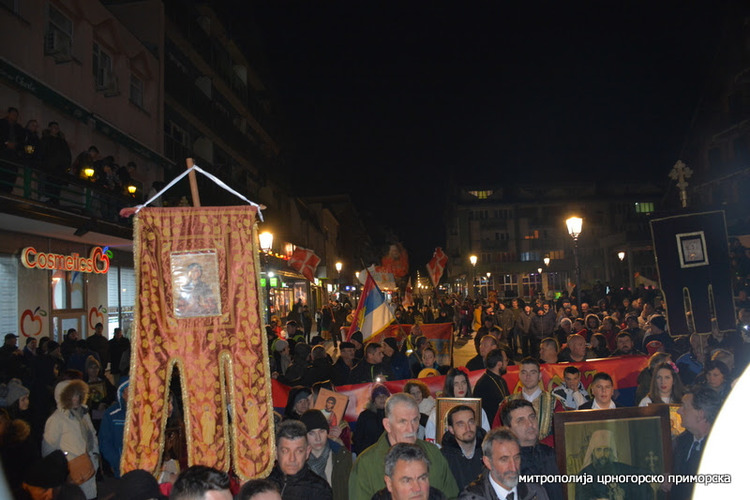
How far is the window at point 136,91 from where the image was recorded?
74.4 ft

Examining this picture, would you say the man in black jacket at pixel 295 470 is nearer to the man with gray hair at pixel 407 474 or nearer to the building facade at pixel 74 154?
the man with gray hair at pixel 407 474

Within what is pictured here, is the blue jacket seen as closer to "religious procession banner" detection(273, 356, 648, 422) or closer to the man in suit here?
"religious procession banner" detection(273, 356, 648, 422)

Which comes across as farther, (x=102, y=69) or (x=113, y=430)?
(x=102, y=69)

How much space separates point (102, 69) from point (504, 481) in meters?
21.1

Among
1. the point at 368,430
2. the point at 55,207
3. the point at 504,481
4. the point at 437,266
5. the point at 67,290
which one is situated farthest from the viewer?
the point at 437,266

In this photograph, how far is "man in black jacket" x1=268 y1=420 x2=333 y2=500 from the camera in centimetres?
444

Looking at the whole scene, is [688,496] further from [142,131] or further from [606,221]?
[606,221]

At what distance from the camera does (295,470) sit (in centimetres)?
462

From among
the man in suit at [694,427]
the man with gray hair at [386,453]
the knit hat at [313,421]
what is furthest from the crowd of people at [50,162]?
the man in suit at [694,427]

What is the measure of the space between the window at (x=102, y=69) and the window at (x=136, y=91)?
175 centimetres

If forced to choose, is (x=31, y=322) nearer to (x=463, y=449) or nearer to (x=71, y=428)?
(x=71, y=428)

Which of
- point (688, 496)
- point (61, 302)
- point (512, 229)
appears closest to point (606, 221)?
point (512, 229)

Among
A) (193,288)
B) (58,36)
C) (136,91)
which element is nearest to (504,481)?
(193,288)

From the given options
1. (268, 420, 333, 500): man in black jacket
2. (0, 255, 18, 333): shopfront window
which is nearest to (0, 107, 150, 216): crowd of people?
(0, 255, 18, 333): shopfront window
